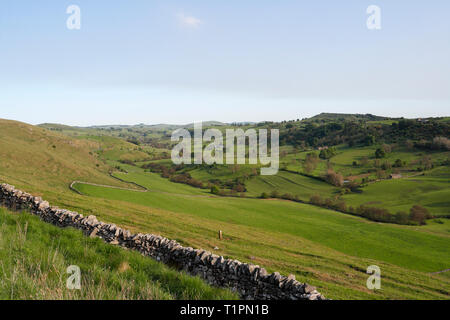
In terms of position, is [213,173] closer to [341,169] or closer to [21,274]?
[341,169]

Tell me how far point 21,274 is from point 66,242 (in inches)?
130

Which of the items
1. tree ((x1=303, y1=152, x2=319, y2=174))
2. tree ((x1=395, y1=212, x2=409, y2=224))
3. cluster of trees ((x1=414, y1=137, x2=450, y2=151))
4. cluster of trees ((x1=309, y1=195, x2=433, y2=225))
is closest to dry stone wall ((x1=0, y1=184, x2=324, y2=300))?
cluster of trees ((x1=309, y1=195, x2=433, y2=225))

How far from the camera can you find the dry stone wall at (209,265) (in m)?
7.98

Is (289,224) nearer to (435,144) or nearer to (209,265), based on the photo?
(209,265)

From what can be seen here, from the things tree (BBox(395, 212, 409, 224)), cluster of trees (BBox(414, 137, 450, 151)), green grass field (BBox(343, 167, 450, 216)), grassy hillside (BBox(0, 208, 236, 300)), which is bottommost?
tree (BBox(395, 212, 409, 224))

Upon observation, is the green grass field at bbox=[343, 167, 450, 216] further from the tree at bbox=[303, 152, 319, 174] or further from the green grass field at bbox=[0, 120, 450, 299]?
the tree at bbox=[303, 152, 319, 174]

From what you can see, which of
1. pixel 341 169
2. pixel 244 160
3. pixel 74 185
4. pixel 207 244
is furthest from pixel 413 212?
pixel 244 160

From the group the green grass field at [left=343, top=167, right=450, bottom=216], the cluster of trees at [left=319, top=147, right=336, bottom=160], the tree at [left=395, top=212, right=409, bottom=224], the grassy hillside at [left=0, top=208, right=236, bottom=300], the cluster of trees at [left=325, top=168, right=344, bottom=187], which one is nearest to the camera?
the grassy hillside at [left=0, top=208, right=236, bottom=300]

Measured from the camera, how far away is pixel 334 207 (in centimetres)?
7906

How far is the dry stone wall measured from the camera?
26.2ft

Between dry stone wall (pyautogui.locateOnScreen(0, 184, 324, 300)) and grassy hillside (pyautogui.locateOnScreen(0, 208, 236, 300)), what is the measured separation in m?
1.44

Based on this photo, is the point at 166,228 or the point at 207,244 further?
the point at 166,228

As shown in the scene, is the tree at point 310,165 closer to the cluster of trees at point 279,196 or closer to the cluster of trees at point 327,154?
the cluster of trees at point 327,154
